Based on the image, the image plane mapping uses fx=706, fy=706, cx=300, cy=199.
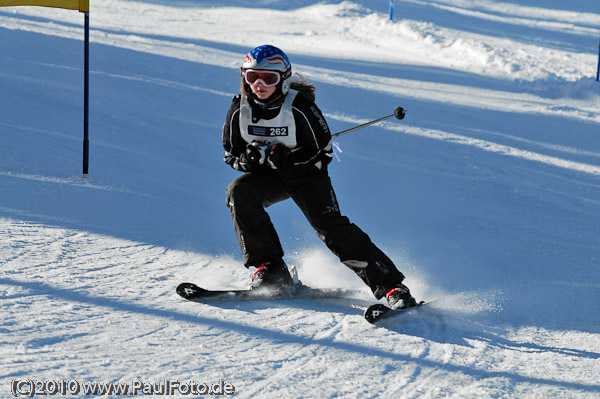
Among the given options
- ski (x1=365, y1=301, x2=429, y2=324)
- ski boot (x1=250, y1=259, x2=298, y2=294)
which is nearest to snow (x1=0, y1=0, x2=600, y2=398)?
ski (x1=365, y1=301, x2=429, y2=324)

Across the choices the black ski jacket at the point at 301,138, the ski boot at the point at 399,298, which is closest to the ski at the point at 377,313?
the ski boot at the point at 399,298

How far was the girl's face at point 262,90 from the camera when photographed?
4.12m

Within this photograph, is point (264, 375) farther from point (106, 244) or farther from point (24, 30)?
point (24, 30)

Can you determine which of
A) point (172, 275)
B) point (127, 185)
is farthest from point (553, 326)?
point (127, 185)

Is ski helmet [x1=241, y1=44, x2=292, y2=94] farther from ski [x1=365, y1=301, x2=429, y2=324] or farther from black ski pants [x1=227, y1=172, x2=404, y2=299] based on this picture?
ski [x1=365, y1=301, x2=429, y2=324]

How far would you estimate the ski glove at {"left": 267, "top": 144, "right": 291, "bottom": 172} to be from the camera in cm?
411

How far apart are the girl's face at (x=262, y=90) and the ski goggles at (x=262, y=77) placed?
2 cm

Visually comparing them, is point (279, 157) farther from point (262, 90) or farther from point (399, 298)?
point (399, 298)

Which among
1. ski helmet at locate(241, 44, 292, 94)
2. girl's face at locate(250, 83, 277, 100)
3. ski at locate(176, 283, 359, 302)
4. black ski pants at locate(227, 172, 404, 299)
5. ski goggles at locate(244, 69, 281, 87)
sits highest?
ski helmet at locate(241, 44, 292, 94)

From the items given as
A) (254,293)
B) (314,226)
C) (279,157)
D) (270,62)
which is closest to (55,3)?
(270,62)

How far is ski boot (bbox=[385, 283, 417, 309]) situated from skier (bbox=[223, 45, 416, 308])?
0.24 ft

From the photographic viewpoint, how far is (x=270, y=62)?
13.6 ft

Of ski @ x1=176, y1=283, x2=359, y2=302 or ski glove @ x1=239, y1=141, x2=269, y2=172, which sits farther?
ski glove @ x1=239, y1=141, x2=269, y2=172

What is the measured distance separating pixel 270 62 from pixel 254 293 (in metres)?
1.34
